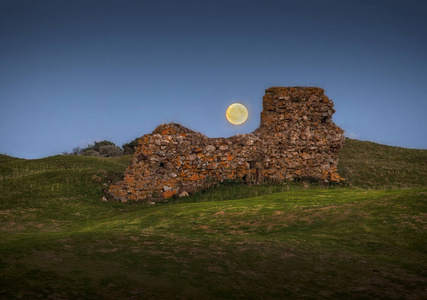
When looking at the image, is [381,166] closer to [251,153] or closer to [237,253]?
[251,153]

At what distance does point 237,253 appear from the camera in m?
6.64

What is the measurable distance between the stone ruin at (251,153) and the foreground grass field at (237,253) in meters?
5.14

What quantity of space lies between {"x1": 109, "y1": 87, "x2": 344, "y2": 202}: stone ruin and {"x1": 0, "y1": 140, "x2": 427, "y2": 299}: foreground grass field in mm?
5137

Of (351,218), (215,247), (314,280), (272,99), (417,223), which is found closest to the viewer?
(314,280)

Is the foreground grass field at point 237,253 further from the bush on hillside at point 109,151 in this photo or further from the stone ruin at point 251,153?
the bush on hillside at point 109,151

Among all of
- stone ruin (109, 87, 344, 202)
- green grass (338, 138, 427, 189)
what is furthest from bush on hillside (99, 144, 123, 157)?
stone ruin (109, 87, 344, 202)

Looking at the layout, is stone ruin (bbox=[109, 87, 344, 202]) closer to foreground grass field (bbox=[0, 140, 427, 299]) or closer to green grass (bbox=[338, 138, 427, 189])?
green grass (bbox=[338, 138, 427, 189])

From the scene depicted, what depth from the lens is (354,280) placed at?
5262mm

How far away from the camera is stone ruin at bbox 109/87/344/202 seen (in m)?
18.9

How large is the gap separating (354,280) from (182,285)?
262 cm

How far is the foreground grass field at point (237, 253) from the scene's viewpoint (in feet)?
15.0

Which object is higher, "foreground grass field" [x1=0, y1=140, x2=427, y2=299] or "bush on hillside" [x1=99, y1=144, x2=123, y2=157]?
"bush on hillside" [x1=99, y1=144, x2=123, y2=157]

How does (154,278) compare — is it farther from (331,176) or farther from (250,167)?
(331,176)

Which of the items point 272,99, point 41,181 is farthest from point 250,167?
point 41,181
